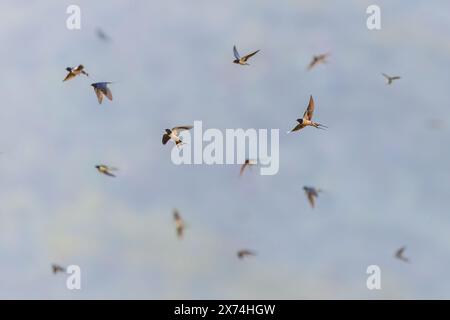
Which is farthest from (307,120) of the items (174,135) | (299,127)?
(174,135)

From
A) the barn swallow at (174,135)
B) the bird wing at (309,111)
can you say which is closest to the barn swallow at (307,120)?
the bird wing at (309,111)

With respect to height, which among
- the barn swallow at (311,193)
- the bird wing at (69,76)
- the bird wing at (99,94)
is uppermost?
the bird wing at (69,76)

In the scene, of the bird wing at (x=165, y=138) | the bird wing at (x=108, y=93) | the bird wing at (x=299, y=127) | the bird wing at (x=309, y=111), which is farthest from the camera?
the bird wing at (x=165, y=138)

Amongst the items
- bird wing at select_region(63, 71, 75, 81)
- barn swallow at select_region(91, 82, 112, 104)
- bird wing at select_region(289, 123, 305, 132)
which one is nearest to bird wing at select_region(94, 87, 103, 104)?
barn swallow at select_region(91, 82, 112, 104)

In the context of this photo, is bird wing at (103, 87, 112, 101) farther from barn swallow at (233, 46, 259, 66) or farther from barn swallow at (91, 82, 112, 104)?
barn swallow at (233, 46, 259, 66)

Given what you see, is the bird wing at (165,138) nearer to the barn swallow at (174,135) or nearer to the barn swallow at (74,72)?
the barn swallow at (174,135)

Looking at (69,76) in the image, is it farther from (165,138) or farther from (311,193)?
(311,193)

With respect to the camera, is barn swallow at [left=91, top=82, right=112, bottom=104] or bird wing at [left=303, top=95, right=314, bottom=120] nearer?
bird wing at [left=303, top=95, right=314, bottom=120]

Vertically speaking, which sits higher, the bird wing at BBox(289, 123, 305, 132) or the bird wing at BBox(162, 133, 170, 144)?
the bird wing at BBox(162, 133, 170, 144)

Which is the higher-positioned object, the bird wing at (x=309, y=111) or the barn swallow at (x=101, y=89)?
the barn swallow at (x=101, y=89)

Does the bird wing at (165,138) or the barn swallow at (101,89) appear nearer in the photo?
the barn swallow at (101,89)

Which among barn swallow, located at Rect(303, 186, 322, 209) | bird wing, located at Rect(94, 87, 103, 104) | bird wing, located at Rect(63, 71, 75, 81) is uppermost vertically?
bird wing, located at Rect(63, 71, 75, 81)
